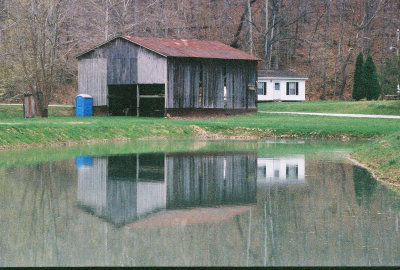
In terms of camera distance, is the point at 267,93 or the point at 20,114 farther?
the point at 267,93

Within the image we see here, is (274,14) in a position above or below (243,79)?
above

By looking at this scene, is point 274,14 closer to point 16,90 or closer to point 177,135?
point 16,90

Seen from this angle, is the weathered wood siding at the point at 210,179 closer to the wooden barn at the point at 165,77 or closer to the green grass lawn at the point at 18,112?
the wooden barn at the point at 165,77

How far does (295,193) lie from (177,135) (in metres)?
20.5

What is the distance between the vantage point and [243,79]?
50438mm

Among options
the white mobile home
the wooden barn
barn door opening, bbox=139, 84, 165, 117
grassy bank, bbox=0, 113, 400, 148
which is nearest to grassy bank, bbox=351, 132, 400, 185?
grassy bank, bbox=0, 113, 400, 148

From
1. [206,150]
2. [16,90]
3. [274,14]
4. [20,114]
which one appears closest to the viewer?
[206,150]

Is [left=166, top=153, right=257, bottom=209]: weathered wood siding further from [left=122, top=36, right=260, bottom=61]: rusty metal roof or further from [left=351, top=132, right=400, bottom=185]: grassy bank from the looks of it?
[left=122, top=36, right=260, bottom=61]: rusty metal roof

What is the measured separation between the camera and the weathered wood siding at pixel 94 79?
1949 inches

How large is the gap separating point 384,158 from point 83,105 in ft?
103

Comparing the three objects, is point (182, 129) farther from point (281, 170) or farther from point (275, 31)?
point (275, 31)

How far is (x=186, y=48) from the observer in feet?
161

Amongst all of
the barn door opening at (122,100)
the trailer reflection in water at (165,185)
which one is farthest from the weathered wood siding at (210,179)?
the barn door opening at (122,100)

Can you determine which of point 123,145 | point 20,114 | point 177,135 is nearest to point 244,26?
point 20,114
